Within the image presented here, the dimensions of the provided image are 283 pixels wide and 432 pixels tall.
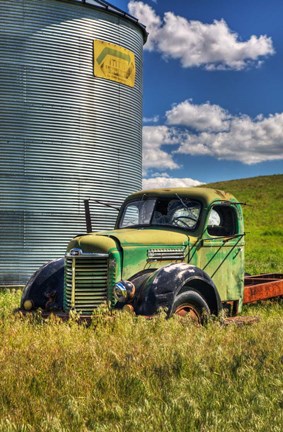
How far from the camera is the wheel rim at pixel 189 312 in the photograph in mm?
7047

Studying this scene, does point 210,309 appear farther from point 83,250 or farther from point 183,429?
point 183,429

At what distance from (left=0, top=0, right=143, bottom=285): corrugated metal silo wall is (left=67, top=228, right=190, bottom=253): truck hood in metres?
6.66

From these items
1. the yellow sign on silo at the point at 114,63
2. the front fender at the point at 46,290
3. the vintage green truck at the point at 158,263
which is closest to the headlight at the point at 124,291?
the vintage green truck at the point at 158,263

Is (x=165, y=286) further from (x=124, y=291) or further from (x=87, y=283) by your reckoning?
(x=87, y=283)

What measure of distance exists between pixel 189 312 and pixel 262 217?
3380 centimetres

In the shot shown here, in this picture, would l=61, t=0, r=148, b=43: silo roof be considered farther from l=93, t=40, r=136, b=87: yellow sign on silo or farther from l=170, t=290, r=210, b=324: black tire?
l=170, t=290, r=210, b=324: black tire

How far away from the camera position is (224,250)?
8.30m

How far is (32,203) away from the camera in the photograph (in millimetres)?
14141

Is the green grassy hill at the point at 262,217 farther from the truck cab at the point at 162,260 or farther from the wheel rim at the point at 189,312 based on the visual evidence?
the wheel rim at the point at 189,312

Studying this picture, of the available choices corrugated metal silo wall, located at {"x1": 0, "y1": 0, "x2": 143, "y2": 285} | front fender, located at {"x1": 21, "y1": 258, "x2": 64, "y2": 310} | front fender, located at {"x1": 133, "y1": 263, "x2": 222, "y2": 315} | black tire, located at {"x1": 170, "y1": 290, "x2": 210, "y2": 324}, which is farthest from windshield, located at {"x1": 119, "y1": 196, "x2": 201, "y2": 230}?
corrugated metal silo wall, located at {"x1": 0, "y1": 0, "x2": 143, "y2": 285}

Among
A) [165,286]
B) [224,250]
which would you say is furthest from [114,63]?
[165,286]

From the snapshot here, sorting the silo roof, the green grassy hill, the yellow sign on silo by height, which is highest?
the silo roof

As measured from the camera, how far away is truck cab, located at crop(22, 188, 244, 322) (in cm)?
695

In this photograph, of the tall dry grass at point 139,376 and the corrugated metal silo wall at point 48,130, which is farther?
the corrugated metal silo wall at point 48,130
